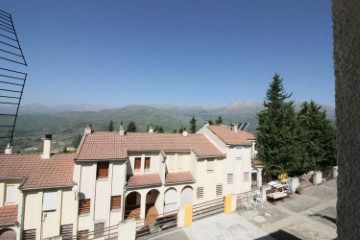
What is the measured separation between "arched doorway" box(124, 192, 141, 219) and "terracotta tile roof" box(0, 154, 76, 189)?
274 inches

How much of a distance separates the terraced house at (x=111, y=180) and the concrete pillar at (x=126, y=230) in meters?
5.86

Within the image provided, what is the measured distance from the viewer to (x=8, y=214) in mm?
19844

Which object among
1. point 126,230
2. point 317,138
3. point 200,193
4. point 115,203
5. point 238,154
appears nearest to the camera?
point 126,230

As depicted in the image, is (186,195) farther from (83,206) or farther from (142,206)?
(83,206)

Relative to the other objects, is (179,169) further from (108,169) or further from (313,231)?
(313,231)

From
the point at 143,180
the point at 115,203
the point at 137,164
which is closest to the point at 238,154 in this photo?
the point at 143,180

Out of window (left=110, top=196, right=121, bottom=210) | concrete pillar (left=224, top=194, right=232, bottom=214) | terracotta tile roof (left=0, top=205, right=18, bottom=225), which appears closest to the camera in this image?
concrete pillar (left=224, top=194, right=232, bottom=214)

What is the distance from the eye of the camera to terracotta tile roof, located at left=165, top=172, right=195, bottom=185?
87.1 feet

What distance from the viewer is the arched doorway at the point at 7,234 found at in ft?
63.4

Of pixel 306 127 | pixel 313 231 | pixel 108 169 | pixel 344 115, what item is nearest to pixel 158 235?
pixel 313 231

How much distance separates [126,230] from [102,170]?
44.8ft

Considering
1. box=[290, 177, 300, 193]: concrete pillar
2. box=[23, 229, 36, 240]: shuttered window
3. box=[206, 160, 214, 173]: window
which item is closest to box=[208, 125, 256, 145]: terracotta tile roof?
box=[206, 160, 214, 173]: window

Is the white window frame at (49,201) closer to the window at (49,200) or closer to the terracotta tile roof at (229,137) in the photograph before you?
the window at (49,200)

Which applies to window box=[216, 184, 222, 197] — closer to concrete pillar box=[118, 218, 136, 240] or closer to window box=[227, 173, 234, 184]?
window box=[227, 173, 234, 184]
